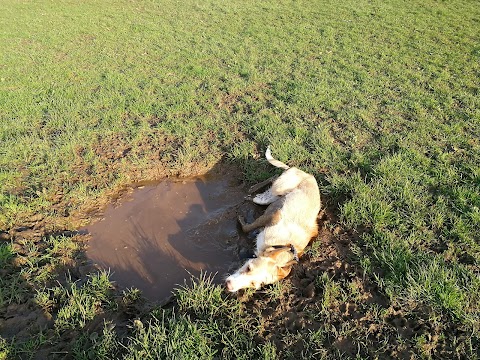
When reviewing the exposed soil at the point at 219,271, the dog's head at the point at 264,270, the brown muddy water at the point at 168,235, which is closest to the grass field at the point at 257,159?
the exposed soil at the point at 219,271

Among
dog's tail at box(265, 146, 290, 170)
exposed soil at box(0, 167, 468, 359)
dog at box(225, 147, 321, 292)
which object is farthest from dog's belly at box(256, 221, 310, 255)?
dog's tail at box(265, 146, 290, 170)

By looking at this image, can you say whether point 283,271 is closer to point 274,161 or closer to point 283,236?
point 283,236

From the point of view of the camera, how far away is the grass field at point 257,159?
371 cm

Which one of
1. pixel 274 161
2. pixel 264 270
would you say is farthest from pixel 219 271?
pixel 274 161

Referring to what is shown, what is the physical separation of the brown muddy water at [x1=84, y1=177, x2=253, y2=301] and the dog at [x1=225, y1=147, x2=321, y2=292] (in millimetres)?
428

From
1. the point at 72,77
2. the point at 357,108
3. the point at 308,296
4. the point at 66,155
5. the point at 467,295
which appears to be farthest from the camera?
the point at 72,77

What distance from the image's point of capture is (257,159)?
6.42 meters

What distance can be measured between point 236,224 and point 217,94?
4.11 metres

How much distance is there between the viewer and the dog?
426 centimetres

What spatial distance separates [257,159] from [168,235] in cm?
215

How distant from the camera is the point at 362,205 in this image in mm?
5125

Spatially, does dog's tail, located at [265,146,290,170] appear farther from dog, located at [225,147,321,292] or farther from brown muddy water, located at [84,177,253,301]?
brown muddy water, located at [84,177,253,301]

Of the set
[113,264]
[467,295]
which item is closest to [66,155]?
[113,264]

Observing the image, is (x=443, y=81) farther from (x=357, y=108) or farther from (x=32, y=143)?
(x=32, y=143)
